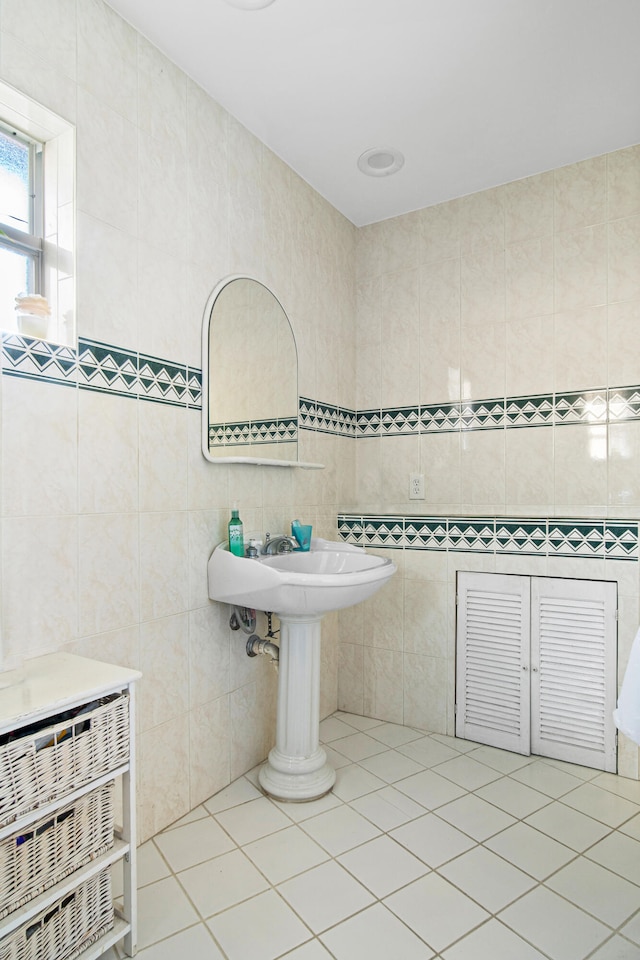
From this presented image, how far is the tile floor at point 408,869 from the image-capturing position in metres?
1.39

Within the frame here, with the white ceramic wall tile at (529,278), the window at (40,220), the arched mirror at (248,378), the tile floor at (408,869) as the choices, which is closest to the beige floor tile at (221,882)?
the tile floor at (408,869)

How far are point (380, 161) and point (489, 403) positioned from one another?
45.5 inches

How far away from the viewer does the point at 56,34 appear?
1539mm

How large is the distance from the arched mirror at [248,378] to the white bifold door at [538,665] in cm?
100

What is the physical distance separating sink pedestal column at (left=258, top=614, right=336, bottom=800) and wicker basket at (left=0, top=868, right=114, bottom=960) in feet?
2.62

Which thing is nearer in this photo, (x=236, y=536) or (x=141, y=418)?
(x=141, y=418)

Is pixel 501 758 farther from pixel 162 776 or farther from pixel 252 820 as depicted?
pixel 162 776

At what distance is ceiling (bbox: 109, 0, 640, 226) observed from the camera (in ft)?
5.69

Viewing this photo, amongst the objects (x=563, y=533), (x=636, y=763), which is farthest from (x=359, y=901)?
(x=563, y=533)

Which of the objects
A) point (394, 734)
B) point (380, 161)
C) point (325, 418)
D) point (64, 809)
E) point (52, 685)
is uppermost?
point (380, 161)

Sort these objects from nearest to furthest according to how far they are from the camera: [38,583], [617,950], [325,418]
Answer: [617,950] < [38,583] < [325,418]

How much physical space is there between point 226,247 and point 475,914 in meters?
2.19

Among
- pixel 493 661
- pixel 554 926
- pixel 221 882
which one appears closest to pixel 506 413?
pixel 493 661

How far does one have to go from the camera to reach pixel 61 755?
1189 mm
